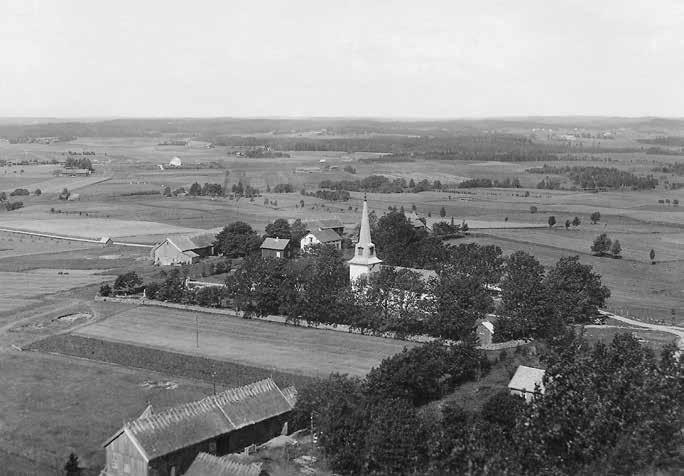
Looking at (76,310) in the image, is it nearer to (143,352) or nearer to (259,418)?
(143,352)

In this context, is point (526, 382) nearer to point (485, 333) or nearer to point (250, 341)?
point (485, 333)

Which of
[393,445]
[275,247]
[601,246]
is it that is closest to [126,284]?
[275,247]

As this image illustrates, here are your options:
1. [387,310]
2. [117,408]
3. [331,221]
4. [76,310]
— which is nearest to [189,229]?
[331,221]

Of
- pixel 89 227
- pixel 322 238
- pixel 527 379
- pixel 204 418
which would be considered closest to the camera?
pixel 204 418

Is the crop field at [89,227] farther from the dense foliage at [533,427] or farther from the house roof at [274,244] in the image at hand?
the dense foliage at [533,427]

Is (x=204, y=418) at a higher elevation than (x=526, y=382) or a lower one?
higher

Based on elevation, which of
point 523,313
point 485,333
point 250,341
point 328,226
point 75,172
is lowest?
point 250,341

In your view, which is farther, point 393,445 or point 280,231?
point 280,231

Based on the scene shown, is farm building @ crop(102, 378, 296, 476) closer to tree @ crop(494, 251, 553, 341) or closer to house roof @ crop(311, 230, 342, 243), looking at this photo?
tree @ crop(494, 251, 553, 341)

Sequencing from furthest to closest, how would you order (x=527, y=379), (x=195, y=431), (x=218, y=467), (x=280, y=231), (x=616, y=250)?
(x=280, y=231)
(x=616, y=250)
(x=527, y=379)
(x=195, y=431)
(x=218, y=467)
